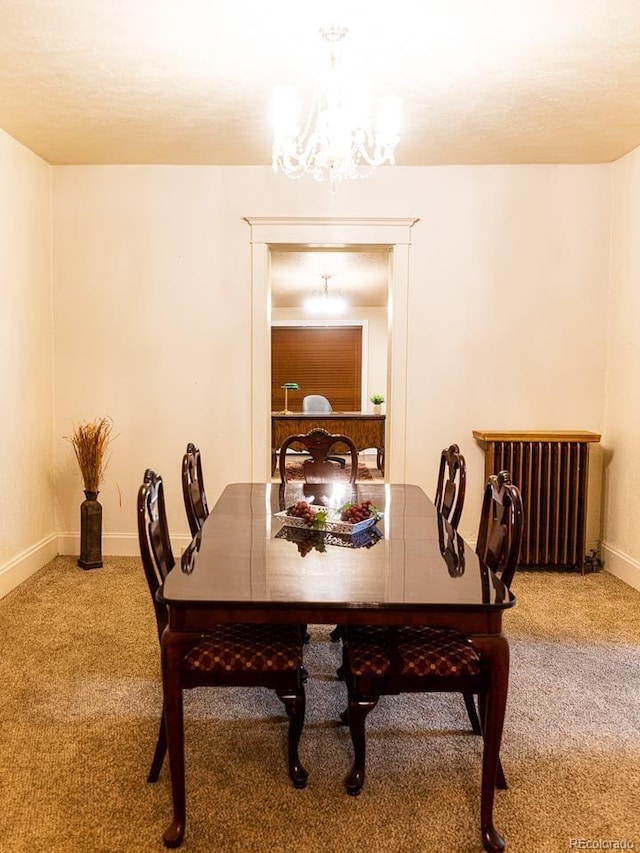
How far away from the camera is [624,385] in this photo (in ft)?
12.9

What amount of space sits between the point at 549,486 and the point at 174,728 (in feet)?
10.00

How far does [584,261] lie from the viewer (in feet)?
13.5

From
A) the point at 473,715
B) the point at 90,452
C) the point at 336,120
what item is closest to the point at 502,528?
the point at 473,715

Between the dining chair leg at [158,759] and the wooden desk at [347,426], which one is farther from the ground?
the wooden desk at [347,426]

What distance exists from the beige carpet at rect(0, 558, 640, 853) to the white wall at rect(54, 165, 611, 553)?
155 cm

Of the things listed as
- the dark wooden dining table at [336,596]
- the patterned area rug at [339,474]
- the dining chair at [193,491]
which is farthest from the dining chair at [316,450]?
the patterned area rug at [339,474]

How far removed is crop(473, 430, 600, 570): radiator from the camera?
13.0 feet

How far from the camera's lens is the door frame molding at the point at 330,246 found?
4121 mm

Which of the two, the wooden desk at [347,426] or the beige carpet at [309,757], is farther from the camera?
the wooden desk at [347,426]

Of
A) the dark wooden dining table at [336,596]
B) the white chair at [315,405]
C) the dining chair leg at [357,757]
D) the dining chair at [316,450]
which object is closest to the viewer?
the dark wooden dining table at [336,596]

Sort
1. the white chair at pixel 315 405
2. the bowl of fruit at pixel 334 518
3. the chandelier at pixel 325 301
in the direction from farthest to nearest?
the chandelier at pixel 325 301 → the white chair at pixel 315 405 → the bowl of fruit at pixel 334 518

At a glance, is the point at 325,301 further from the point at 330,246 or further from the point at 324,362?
the point at 330,246

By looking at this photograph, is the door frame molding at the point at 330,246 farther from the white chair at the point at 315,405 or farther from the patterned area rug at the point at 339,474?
the white chair at the point at 315,405

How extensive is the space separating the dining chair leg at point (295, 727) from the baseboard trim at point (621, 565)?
2702mm
